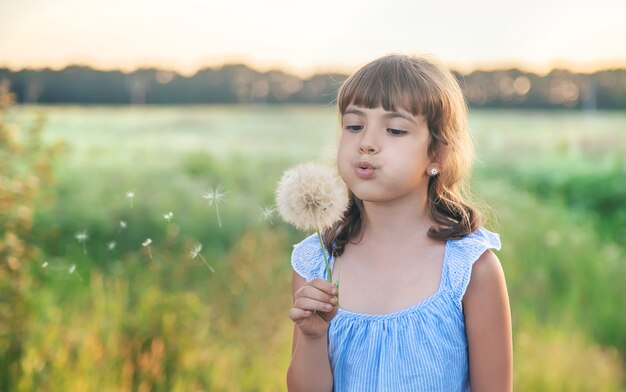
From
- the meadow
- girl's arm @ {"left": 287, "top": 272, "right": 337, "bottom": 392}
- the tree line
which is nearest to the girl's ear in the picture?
girl's arm @ {"left": 287, "top": 272, "right": 337, "bottom": 392}

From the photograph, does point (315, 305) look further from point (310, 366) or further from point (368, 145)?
point (368, 145)

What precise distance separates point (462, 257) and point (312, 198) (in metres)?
0.40

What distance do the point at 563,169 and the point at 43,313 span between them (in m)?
3.33

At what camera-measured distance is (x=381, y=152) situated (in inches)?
68.4

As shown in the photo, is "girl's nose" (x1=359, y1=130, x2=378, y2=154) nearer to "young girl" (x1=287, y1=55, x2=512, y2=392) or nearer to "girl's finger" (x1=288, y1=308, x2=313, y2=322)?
"young girl" (x1=287, y1=55, x2=512, y2=392)

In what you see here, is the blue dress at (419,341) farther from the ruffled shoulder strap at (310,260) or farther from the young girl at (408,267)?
the ruffled shoulder strap at (310,260)

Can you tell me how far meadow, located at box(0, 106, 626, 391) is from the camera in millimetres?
3406

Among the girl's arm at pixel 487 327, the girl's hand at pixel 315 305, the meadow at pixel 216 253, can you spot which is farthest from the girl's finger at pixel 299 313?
the meadow at pixel 216 253

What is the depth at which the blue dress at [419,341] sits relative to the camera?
71.4 inches

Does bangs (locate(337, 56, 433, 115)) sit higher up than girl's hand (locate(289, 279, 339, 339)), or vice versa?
bangs (locate(337, 56, 433, 115))

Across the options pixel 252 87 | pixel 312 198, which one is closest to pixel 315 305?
pixel 312 198

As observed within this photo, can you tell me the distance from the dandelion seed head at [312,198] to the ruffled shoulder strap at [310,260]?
0.33 metres

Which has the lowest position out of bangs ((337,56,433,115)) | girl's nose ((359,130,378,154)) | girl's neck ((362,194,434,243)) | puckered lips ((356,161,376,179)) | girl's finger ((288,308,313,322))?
girl's finger ((288,308,313,322))

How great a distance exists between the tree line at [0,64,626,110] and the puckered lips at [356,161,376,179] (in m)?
1.60
